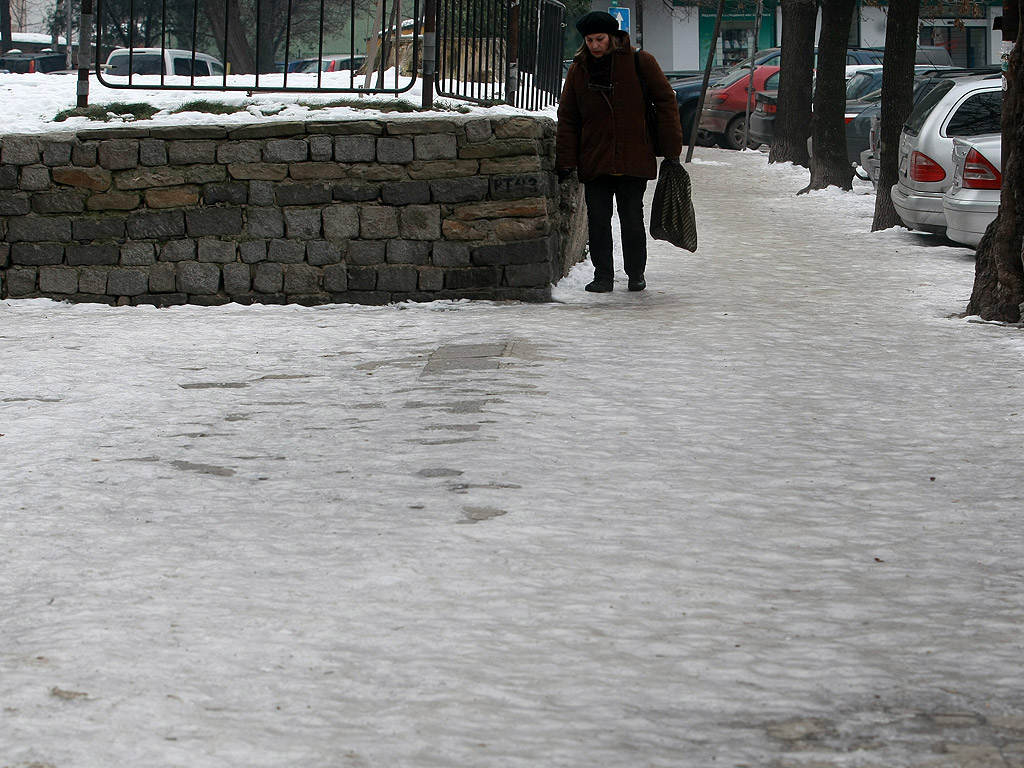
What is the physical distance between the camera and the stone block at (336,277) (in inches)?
359

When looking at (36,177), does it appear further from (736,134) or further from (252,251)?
(736,134)

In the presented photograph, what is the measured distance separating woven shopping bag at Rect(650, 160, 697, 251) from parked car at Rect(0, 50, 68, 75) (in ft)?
98.0

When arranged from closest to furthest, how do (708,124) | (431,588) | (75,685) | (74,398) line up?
(75,685) < (431,588) < (74,398) < (708,124)

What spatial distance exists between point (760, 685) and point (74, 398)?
13.2ft

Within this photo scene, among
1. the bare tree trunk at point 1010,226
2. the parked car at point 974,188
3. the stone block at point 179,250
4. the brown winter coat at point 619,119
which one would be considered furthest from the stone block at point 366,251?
the parked car at point 974,188

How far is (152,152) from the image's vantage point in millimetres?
9039

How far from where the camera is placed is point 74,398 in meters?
6.30

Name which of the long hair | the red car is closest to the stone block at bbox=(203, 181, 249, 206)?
the long hair

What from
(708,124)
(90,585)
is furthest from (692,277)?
(708,124)

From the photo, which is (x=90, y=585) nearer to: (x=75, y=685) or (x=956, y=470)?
(x=75, y=685)

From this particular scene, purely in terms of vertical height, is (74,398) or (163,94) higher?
(163,94)

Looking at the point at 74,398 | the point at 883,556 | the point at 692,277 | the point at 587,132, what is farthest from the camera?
the point at 692,277

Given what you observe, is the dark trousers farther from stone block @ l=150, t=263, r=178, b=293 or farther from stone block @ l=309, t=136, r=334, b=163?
stone block @ l=150, t=263, r=178, b=293

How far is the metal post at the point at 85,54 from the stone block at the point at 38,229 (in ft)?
2.71
